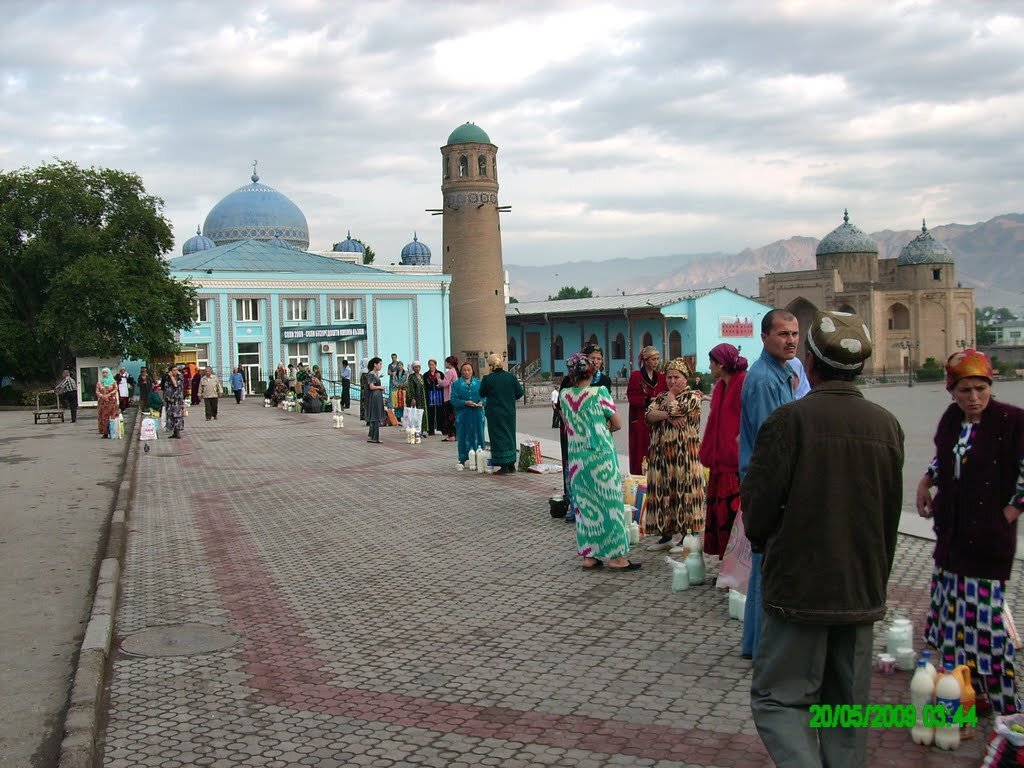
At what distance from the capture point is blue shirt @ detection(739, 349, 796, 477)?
554 cm

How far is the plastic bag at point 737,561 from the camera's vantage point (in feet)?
20.1

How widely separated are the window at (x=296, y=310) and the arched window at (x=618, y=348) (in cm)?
2388

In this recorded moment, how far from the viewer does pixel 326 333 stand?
51.2m

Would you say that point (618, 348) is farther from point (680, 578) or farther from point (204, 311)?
point (680, 578)

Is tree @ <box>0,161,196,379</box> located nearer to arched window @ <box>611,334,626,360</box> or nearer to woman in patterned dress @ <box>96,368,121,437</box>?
woman in patterned dress @ <box>96,368,121,437</box>

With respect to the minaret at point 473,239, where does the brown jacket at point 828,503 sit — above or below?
below

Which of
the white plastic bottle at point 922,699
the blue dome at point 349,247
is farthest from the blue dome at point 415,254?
the white plastic bottle at point 922,699

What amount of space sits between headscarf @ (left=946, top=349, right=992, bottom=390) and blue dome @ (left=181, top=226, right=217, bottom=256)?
62.5 metres

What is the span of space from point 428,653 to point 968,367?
10.8 feet

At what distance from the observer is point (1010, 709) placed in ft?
15.1

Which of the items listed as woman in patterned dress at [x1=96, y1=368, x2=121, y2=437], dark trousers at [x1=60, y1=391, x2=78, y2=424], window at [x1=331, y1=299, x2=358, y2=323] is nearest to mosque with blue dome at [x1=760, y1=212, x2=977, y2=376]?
window at [x1=331, y1=299, x2=358, y2=323]

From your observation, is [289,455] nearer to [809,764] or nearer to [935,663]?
[935,663]

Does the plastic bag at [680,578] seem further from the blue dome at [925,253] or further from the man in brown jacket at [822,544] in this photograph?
the blue dome at [925,253]

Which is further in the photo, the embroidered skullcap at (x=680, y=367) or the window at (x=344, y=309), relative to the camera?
the window at (x=344, y=309)
